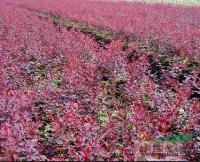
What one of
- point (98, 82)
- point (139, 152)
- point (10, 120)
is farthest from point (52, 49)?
point (139, 152)

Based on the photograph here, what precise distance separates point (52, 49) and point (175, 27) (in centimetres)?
584

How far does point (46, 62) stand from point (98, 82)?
192 cm

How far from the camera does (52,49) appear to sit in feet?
35.7

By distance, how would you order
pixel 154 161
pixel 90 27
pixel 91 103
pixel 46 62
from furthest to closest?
pixel 90 27 → pixel 46 62 → pixel 91 103 → pixel 154 161

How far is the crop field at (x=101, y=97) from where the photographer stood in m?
4.91

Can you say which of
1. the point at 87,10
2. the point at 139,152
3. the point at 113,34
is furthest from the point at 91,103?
the point at 87,10

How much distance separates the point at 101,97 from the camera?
7.07 m

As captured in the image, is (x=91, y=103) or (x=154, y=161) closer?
(x=154, y=161)

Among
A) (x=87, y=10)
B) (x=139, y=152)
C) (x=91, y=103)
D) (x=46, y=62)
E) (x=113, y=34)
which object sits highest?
(x=87, y=10)

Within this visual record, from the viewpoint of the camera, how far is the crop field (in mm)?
4914

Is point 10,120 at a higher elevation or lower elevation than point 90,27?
lower

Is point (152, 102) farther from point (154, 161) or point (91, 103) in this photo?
point (154, 161)

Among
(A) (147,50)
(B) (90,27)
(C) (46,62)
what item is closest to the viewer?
(C) (46,62)

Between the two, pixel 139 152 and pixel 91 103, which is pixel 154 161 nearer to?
pixel 139 152
